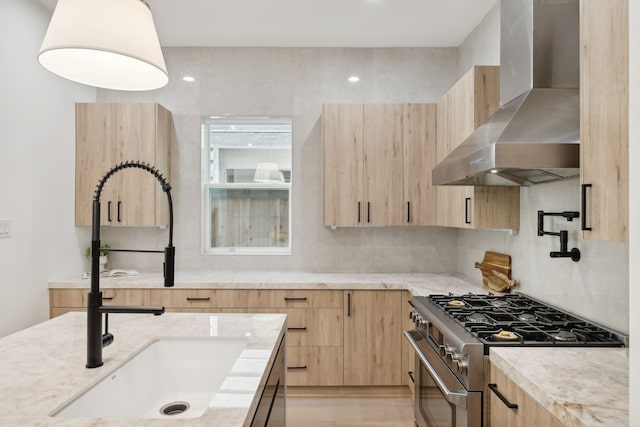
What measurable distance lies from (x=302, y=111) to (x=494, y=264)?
2128mm

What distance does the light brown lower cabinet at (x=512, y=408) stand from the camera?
1.27 meters

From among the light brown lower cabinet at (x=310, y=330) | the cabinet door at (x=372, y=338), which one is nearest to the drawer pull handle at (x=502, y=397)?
the cabinet door at (x=372, y=338)

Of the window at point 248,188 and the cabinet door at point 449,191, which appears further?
the window at point 248,188

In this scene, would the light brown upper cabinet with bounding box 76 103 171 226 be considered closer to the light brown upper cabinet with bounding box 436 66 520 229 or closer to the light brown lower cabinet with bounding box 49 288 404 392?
the light brown lower cabinet with bounding box 49 288 404 392

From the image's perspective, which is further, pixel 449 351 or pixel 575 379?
pixel 449 351

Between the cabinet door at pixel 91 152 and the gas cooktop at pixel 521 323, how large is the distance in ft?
9.48

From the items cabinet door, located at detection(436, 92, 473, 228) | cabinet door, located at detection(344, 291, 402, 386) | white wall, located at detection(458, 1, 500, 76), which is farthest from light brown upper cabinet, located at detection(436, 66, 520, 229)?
cabinet door, located at detection(344, 291, 402, 386)

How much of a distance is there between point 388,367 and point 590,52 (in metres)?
2.56

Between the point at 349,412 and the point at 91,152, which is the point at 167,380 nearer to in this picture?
the point at 349,412

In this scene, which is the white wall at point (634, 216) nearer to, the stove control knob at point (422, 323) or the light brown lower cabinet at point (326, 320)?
the stove control knob at point (422, 323)

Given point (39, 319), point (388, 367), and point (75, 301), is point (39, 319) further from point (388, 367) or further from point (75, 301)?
point (388, 367)

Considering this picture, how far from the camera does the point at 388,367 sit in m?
3.23

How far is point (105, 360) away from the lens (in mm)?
1378

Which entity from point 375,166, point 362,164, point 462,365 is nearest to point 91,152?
point 362,164
